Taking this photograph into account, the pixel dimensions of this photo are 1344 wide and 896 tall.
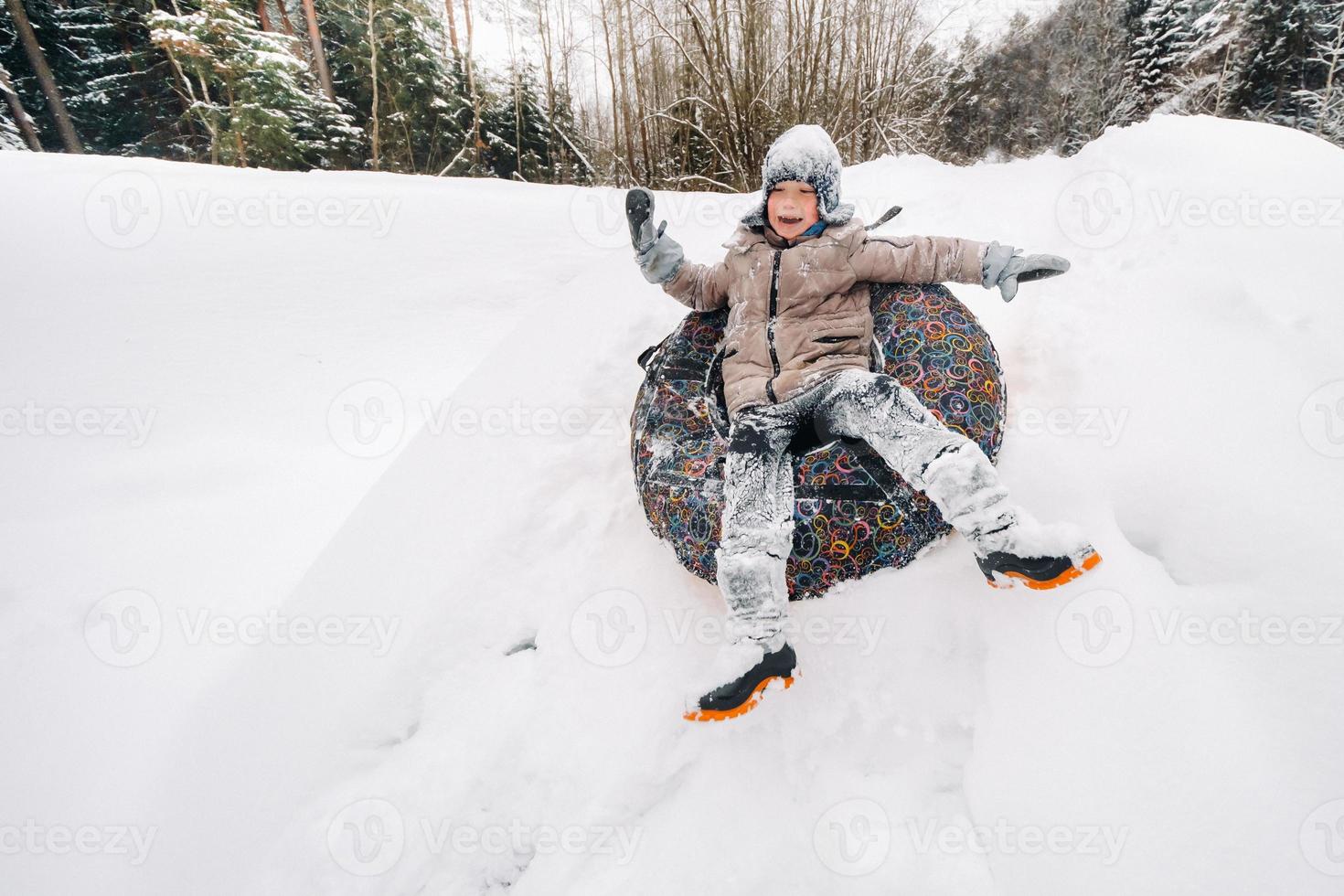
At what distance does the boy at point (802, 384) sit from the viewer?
3.55ft

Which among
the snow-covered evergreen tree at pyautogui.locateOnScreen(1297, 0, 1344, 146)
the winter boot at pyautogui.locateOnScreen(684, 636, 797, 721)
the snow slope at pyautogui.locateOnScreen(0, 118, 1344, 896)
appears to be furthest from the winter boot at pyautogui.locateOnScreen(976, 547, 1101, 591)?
the snow-covered evergreen tree at pyautogui.locateOnScreen(1297, 0, 1344, 146)

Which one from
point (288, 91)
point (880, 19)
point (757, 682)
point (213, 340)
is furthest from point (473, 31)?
point (757, 682)

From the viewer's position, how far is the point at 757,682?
110 centimetres

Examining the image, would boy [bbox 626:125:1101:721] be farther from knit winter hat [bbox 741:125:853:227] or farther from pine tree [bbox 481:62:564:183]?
pine tree [bbox 481:62:564:183]

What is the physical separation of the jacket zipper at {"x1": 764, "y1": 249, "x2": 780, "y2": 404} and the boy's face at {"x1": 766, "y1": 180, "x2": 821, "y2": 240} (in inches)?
3.0

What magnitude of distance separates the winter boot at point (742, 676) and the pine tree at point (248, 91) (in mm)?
8212

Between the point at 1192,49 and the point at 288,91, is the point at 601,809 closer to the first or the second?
the point at 288,91

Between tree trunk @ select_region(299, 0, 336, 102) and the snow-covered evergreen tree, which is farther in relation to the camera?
tree trunk @ select_region(299, 0, 336, 102)

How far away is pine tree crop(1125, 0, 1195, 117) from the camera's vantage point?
6.51m

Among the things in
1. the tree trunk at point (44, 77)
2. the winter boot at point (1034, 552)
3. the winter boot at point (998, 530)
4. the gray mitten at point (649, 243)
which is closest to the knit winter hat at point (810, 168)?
the gray mitten at point (649, 243)

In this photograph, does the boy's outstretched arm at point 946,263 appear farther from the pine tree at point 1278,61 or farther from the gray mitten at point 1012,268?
the pine tree at point 1278,61

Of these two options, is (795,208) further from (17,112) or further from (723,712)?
(17,112)

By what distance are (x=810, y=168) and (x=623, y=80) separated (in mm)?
5069

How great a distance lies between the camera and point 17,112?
6.14 m
